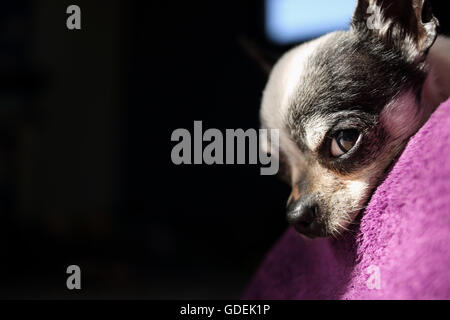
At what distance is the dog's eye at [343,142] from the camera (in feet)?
2.47

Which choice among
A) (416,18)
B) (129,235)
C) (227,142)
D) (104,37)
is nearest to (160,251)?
(129,235)

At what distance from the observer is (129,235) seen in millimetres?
3344

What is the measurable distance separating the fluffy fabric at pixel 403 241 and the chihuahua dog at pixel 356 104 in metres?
0.06

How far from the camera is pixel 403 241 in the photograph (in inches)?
21.8

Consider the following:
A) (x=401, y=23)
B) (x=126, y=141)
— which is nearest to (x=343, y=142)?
(x=401, y=23)

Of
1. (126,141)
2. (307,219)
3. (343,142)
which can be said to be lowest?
(126,141)

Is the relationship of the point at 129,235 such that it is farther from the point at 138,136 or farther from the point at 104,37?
the point at 104,37

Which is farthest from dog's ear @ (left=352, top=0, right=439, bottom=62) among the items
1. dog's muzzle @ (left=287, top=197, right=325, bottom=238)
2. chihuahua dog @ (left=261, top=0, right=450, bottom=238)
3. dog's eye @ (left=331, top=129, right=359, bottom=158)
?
dog's muzzle @ (left=287, top=197, right=325, bottom=238)

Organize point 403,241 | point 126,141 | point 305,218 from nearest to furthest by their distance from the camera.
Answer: point 403,241
point 305,218
point 126,141

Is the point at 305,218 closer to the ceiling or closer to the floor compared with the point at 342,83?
closer to the floor

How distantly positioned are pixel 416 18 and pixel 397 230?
379mm

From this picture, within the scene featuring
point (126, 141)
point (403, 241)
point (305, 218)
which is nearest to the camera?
point (403, 241)

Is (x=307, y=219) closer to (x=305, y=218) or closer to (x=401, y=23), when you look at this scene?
(x=305, y=218)

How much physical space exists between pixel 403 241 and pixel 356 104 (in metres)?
0.27
